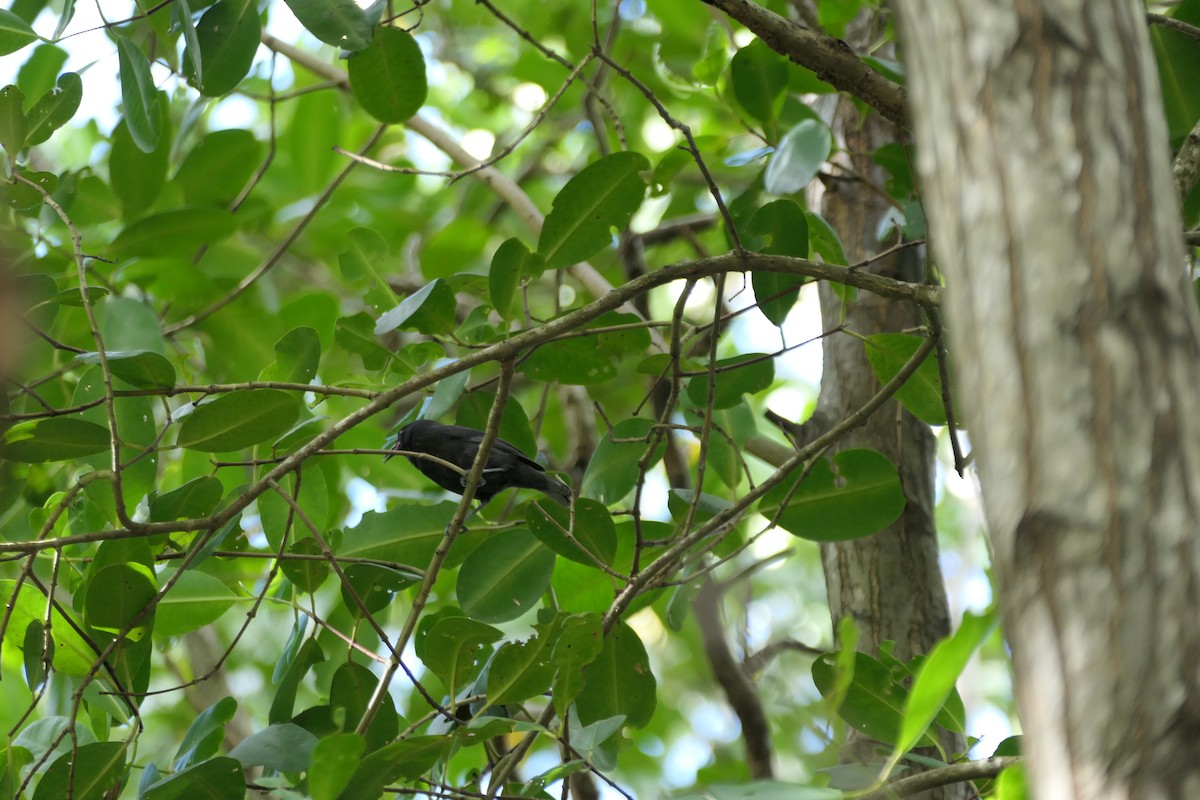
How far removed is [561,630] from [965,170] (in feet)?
4.41

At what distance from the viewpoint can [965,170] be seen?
1.01m

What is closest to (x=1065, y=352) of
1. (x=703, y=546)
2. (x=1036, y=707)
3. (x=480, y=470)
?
(x=1036, y=707)

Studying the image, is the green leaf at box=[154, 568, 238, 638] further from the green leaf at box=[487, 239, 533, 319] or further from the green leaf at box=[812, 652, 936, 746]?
the green leaf at box=[812, 652, 936, 746]

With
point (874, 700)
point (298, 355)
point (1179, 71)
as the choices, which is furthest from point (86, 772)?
point (1179, 71)

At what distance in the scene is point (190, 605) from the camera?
2645 mm

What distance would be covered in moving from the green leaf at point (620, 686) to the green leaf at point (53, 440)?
1.17m

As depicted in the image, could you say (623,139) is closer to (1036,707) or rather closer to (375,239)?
(375,239)

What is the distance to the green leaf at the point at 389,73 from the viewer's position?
2.80 m

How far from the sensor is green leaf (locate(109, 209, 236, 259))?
3.41m

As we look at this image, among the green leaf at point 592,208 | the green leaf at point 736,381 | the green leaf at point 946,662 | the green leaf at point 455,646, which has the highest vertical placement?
the green leaf at point 592,208

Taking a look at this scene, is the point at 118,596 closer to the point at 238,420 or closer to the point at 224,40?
the point at 238,420

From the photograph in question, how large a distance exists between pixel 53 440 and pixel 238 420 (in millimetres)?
360

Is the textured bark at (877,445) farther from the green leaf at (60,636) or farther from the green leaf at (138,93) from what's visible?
the green leaf at (60,636)

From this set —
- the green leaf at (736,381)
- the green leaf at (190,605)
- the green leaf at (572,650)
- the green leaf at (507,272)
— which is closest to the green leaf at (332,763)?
the green leaf at (572,650)
